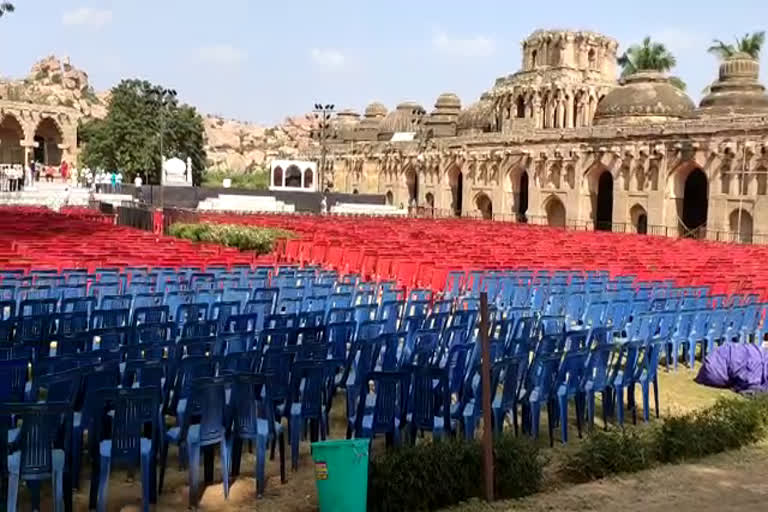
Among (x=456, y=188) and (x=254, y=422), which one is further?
(x=456, y=188)

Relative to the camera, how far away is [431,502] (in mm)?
7113

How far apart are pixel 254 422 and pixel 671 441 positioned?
449cm

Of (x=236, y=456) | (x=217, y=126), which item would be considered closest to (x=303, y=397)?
(x=236, y=456)

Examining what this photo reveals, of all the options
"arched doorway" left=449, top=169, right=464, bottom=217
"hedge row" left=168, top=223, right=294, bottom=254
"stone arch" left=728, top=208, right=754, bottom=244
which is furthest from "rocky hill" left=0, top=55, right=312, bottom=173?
"hedge row" left=168, top=223, right=294, bottom=254

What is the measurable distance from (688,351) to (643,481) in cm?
733

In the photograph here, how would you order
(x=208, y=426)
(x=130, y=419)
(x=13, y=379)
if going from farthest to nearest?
(x=13, y=379) → (x=208, y=426) → (x=130, y=419)

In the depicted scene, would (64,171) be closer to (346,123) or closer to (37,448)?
(346,123)

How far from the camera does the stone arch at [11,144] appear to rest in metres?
78.7

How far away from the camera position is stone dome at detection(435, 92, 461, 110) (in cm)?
8419

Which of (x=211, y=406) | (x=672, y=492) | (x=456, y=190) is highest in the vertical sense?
(x=456, y=190)

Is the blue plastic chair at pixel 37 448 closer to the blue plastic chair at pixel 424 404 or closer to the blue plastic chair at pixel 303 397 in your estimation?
the blue plastic chair at pixel 303 397

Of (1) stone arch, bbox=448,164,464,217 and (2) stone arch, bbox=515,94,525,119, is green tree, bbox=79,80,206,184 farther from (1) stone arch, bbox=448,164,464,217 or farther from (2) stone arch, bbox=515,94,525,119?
(2) stone arch, bbox=515,94,525,119

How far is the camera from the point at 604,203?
5550 cm

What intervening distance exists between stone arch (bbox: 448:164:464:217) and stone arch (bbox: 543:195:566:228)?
11161 mm
